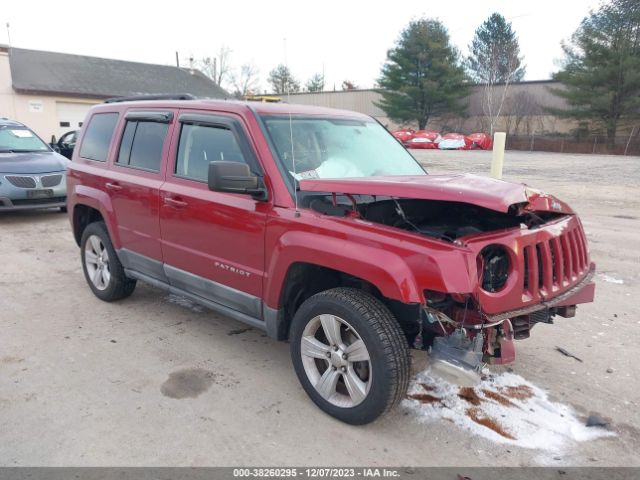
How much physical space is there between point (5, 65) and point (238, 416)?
3019 centimetres

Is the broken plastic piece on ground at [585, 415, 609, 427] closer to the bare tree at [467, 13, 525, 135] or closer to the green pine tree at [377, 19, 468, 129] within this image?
the bare tree at [467, 13, 525, 135]

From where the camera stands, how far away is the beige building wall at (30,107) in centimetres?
2688

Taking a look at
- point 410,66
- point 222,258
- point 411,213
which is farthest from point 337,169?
point 410,66

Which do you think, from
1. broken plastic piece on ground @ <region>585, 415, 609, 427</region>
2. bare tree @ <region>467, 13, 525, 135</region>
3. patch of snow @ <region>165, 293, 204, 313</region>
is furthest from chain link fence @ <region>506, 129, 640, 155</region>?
broken plastic piece on ground @ <region>585, 415, 609, 427</region>

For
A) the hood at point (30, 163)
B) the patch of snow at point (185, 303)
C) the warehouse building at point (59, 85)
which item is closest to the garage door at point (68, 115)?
the warehouse building at point (59, 85)

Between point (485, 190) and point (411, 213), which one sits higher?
point (485, 190)

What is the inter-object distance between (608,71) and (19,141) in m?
37.7

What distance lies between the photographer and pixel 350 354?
3027mm

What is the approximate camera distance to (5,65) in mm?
26828

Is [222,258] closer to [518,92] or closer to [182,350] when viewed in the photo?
[182,350]

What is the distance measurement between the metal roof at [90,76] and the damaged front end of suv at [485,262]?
2835 centimetres

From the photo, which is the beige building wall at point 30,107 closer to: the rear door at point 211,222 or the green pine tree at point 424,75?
the rear door at point 211,222

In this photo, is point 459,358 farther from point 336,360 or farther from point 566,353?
point 566,353

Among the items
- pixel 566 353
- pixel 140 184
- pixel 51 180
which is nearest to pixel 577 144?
pixel 51 180
